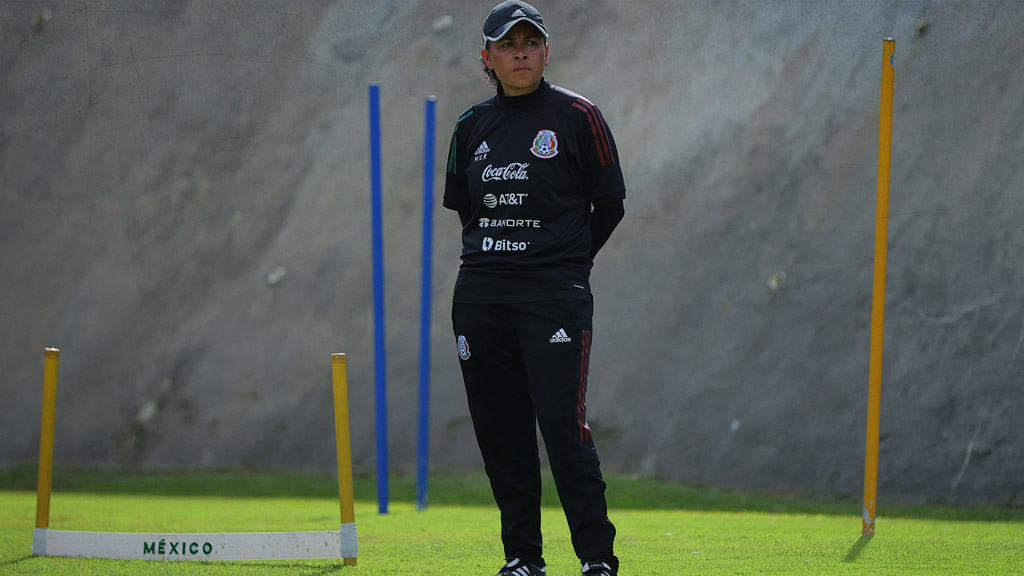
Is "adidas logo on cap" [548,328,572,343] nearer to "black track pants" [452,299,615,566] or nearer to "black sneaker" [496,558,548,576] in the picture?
"black track pants" [452,299,615,566]

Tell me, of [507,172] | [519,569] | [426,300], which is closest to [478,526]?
[426,300]

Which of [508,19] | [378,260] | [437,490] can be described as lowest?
[437,490]

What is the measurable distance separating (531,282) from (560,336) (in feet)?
0.35

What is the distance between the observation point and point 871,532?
2506 millimetres

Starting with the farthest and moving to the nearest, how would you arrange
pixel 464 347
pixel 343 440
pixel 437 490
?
pixel 437 490 < pixel 343 440 < pixel 464 347

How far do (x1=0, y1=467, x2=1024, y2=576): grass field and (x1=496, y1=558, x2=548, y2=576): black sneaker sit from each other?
0.23m

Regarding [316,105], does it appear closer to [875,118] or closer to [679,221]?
[679,221]

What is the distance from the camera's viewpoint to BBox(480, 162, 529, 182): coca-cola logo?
1.77m

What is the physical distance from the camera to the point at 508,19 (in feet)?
5.88

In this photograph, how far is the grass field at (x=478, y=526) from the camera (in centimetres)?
214

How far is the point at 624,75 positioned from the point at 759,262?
3.01 feet

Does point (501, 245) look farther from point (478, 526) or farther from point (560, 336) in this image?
point (478, 526)

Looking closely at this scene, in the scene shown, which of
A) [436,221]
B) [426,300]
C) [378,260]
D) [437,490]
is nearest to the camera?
[378,260]

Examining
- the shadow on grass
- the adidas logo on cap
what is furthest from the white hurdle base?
the shadow on grass
